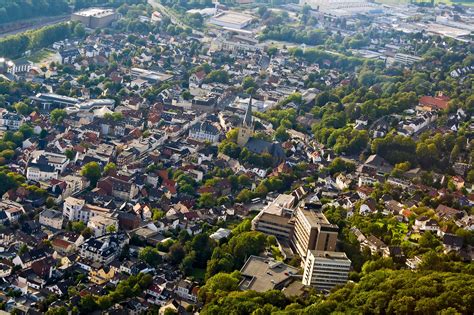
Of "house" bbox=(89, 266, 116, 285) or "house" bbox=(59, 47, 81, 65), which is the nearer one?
"house" bbox=(89, 266, 116, 285)

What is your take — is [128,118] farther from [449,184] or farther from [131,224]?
[449,184]

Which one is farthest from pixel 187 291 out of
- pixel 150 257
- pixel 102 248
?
pixel 102 248

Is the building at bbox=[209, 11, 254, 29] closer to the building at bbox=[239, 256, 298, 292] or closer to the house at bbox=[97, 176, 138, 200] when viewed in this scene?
the house at bbox=[97, 176, 138, 200]

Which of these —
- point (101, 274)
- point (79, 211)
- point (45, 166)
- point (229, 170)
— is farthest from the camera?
point (229, 170)

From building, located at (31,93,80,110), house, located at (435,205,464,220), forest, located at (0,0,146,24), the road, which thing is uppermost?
house, located at (435,205,464,220)

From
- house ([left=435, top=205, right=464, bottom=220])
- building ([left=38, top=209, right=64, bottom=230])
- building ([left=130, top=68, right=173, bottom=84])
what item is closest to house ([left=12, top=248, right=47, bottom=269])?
building ([left=38, top=209, right=64, bottom=230])

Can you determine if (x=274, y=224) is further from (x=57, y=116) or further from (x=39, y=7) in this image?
(x=39, y=7)

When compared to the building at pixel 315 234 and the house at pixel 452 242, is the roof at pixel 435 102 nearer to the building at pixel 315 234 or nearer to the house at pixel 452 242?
the house at pixel 452 242
